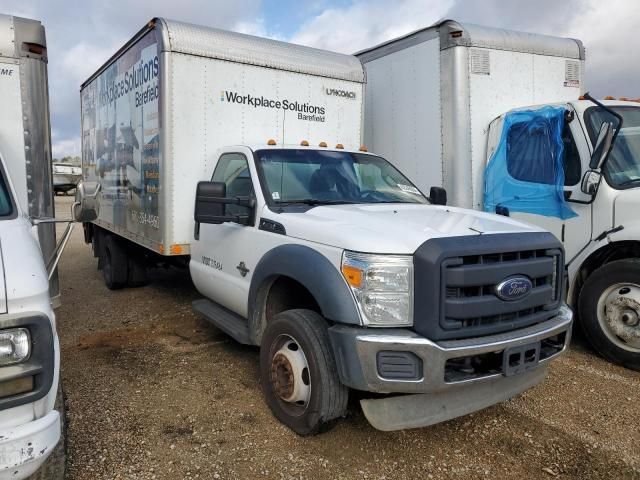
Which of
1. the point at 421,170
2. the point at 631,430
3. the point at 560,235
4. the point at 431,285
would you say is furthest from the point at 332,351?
the point at 421,170

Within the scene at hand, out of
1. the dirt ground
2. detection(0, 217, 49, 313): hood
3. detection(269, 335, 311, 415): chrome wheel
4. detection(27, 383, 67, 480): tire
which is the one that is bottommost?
the dirt ground

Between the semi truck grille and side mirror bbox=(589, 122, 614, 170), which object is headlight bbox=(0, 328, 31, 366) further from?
side mirror bbox=(589, 122, 614, 170)

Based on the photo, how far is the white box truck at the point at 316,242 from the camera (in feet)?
9.91

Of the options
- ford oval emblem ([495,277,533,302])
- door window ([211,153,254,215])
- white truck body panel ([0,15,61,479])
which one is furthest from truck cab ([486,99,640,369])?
white truck body panel ([0,15,61,479])

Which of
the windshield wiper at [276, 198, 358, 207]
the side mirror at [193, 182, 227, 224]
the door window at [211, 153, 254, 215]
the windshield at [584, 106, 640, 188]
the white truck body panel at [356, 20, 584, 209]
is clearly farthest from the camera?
the white truck body panel at [356, 20, 584, 209]

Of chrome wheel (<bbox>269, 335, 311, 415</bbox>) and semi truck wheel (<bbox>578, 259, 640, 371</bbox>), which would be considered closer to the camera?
chrome wheel (<bbox>269, 335, 311, 415</bbox>)

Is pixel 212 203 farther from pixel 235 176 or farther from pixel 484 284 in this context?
pixel 484 284

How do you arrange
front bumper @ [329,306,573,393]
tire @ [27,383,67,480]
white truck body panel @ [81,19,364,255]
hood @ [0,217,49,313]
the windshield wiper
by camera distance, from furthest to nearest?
white truck body panel @ [81,19,364,255], the windshield wiper, front bumper @ [329,306,573,393], tire @ [27,383,67,480], hood @ [0,217,49,313]

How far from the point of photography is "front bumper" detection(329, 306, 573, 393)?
115 inches

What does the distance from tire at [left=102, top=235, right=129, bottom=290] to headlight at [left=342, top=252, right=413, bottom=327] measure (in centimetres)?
575

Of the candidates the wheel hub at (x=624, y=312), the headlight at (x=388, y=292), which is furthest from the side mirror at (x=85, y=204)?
the wheel hub at (x=624, y=312)

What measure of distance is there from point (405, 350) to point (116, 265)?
236 inches

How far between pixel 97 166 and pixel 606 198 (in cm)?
729

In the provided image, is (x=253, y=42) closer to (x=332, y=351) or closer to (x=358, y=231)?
(x=358, y=231)
